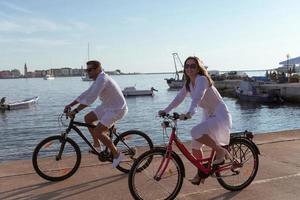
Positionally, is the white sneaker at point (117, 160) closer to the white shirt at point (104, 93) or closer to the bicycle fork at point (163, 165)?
the white shirt at point (104, 93)

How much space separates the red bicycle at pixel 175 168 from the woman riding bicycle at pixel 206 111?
6.6 inches

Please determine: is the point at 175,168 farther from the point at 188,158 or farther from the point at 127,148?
the point at 127,148

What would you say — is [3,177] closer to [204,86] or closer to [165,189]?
[165,189]

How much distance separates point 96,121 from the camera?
22.0ft

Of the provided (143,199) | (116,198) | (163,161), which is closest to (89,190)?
(116,198)

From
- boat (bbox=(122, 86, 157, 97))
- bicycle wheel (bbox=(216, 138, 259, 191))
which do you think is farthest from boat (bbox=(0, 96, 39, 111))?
bicycle wheel (bbox=(216, 138, 259, 191))

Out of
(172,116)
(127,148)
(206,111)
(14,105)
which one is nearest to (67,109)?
(127,148)

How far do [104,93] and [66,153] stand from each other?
1102mm

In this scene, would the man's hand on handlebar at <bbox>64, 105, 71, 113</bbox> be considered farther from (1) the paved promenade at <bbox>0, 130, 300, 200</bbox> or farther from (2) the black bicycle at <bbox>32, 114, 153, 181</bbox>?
(1) the paved promenade at <bbox>0, 130, 300, 200</bbox>

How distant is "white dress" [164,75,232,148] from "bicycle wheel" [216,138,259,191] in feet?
1.32

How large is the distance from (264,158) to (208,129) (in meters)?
2.69

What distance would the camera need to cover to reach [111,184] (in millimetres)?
6176

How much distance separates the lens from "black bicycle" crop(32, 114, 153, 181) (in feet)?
21.3

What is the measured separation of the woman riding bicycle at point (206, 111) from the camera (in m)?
5.26
